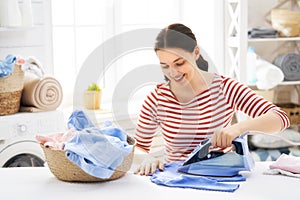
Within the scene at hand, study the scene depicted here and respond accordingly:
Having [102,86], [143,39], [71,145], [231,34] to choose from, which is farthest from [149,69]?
[231,34]

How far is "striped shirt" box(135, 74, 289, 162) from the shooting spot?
1818 mm

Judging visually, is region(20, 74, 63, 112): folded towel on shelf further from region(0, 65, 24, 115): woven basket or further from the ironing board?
the ironing board

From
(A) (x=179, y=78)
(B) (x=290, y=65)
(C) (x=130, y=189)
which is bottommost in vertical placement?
(C) (x=130, y=189)

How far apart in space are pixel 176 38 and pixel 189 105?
0.27 metres

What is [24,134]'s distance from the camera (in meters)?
3.05

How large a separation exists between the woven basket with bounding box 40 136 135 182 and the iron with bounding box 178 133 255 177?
0.55 ft

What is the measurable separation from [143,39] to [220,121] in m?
0.49

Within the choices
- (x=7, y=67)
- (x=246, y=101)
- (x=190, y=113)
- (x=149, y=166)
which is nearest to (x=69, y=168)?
(x=149, y=166)

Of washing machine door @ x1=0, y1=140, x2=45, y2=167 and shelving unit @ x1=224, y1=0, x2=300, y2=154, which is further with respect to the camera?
shelving unit @ x1=224, y1=0, x2=300, y2=154

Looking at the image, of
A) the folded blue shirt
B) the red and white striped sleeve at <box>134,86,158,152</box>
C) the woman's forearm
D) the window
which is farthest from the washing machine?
the woman's forearm

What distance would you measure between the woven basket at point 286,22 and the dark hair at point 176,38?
2.16 m

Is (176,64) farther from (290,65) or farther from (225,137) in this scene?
(290,65)

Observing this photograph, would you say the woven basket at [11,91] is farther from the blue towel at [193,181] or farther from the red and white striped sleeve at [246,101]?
the blue towel at [193,181]

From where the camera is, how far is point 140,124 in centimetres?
189
